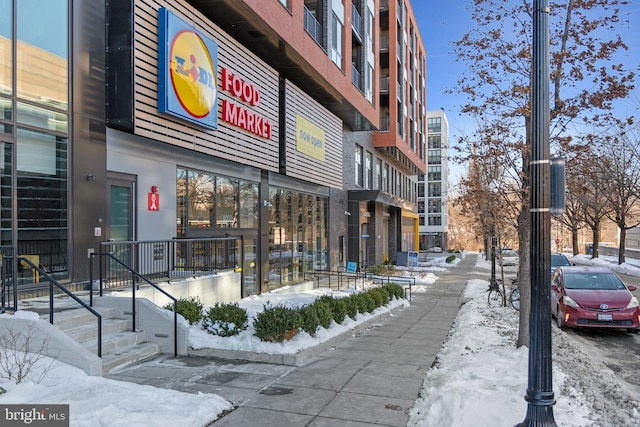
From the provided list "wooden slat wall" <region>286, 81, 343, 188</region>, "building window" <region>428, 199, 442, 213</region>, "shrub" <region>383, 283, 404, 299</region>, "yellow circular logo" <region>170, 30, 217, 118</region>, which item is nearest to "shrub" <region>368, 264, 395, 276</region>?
"wooden slat wall" <region>286, 81, 343, 188</region>

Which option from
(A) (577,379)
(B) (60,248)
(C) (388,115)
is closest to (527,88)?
(A) (577,379)

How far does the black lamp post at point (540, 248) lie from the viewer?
15.2 feet

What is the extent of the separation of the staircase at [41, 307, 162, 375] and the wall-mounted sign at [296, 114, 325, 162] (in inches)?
502

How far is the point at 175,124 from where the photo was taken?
12.4 metres

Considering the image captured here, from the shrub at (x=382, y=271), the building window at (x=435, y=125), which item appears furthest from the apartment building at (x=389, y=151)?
the building window at (x=435, y=125)

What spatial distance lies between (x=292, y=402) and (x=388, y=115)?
108 feet

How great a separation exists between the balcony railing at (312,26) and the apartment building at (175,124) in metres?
0.08

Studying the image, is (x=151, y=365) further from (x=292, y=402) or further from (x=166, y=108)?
(x=166, y=108)

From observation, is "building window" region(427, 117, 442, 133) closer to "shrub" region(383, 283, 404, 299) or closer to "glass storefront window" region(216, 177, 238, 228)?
"shrub" region(383, 283, 404, 299)

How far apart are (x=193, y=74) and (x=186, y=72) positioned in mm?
328

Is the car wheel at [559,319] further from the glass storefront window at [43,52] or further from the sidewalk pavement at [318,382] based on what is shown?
the glass storefront window at [43,52]

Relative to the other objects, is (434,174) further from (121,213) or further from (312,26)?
(121,213)

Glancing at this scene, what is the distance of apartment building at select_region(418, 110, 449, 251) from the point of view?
101188 mm

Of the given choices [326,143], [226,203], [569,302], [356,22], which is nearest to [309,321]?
[569,302]
